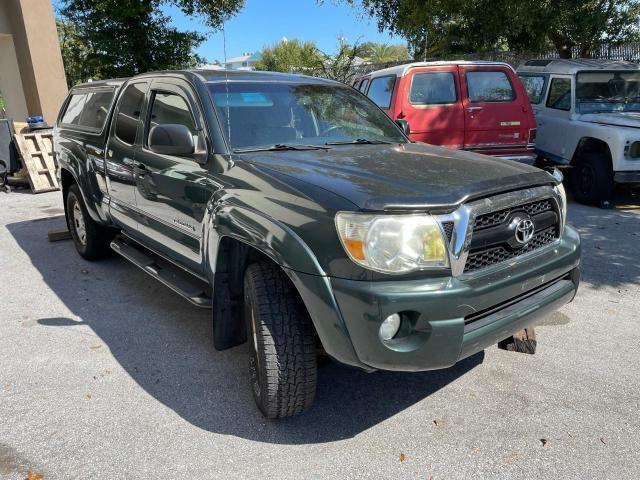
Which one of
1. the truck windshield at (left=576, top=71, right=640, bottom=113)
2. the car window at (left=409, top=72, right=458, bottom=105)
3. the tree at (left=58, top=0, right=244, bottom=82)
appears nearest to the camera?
the car window at (left=409, top=72, right=458, bottom=105)

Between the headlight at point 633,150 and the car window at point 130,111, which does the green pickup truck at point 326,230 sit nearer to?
the car window at point 130,111

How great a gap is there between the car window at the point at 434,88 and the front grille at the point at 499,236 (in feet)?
16.2

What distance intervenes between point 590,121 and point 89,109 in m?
6.52

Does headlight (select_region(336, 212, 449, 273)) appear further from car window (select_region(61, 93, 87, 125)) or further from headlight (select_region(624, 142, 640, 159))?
headlight (select_region(624, 142, 640, 159))

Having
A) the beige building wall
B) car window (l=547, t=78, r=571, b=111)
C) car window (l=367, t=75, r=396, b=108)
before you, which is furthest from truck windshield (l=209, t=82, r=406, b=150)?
the beige building wall

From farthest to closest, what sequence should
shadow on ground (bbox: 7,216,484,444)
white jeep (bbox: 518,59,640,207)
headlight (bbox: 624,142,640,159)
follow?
white jeep (bbox: 518,59,640,207) < headlight (bbox: 624,142,640,159) < shadow on ground (bbox: 7,216,484,444)

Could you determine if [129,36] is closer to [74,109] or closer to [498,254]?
[74,109]

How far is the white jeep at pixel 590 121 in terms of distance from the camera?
697 centimetres

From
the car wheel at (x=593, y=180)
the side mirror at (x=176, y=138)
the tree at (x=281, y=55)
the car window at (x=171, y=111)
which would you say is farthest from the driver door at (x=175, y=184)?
the tree at (x=281, y=55)

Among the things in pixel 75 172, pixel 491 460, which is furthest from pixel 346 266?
pixel 75 172

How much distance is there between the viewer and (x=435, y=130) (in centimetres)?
733

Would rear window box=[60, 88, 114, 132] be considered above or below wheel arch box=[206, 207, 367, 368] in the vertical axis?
above

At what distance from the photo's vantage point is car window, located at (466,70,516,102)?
7.63m

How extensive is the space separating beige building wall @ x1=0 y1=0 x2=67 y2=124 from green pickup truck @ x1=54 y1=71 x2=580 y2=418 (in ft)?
33.5
